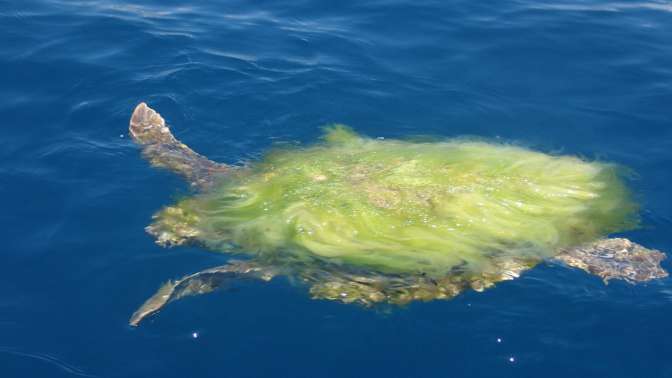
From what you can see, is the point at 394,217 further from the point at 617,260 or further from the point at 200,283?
the point at 617,260

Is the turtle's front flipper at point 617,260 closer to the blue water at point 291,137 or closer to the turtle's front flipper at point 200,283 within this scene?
the blue water at point 291,137

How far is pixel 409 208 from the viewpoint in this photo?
10000 millimetres

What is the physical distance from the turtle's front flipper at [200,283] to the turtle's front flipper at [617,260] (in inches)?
164

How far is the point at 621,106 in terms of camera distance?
529 inches

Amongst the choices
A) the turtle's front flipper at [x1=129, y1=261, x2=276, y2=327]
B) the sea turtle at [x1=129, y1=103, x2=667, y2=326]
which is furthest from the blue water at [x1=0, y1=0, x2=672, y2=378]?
the sea turtle at [x1=129, y1=103, x2=667, y2=326]

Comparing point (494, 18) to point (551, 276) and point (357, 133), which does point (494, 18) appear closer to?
point (357, 133)

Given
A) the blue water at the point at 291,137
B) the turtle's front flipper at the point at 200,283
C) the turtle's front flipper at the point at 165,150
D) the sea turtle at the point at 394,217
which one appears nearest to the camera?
the blue water at the point at 291,137

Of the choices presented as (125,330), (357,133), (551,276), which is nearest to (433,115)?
(357,133)

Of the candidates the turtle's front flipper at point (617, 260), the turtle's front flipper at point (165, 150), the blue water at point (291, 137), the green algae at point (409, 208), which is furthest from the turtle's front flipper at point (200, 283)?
the turtle's front flipper at point (617, 260)

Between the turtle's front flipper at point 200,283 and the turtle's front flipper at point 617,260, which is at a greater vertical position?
the turtle's front flipper at point 617,260

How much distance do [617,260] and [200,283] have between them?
5.63 meters

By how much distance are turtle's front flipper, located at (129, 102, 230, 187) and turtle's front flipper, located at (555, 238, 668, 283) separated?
566 cm

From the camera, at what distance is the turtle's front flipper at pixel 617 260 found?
905 cm

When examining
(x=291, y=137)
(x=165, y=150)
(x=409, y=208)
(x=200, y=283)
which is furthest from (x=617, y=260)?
(x=165, y=150)
